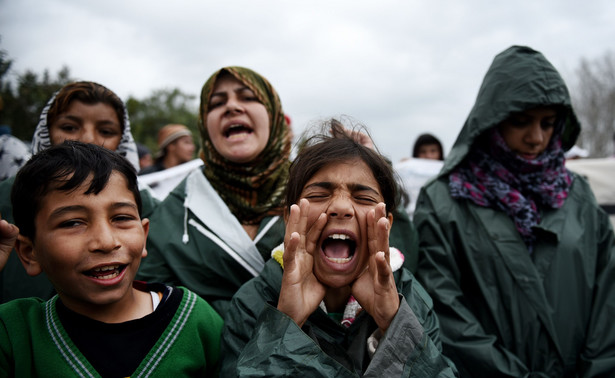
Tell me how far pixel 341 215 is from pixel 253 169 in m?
1.01

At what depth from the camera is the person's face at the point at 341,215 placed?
71.9 inches

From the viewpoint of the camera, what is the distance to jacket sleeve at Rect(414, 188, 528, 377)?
2.29 metres

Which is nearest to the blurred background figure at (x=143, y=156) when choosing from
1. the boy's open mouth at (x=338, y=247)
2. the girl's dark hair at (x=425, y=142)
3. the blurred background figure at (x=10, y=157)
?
the blurred background figure at (x=10, y=157)

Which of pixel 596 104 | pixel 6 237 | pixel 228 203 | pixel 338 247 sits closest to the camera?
pixel 6 237

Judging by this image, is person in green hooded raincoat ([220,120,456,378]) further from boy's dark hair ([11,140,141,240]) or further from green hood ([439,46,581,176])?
green hood ([439,46,581,176])

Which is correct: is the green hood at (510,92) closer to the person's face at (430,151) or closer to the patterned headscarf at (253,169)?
the patterned headscarf at (253,169)

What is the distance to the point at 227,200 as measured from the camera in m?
2.68

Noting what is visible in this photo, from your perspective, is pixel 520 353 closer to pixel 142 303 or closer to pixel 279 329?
pixel 279 329

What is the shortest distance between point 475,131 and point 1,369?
106 inches

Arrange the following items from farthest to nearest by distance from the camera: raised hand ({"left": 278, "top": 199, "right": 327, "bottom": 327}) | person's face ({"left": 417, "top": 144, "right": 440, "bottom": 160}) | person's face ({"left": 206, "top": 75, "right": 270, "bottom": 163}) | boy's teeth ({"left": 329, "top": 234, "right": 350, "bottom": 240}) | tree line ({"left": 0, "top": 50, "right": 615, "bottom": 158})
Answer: tree line ({"left": 0, "top": 50, "right": 615, "bottom": 158}), person's face ({"left": 417, "top": 144, "right": 440, "bottom": 160}), person's face ({"left": 206, "top": 75, "right": 270, "bottom": 163}), boy's teeth ({"left": 329, "top": 234, "right": 350, "bottom": 240}), raised hand ({"left": 278, "top": 199, "right": 327, "bottom": 327})

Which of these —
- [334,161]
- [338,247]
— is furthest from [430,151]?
[338,247]

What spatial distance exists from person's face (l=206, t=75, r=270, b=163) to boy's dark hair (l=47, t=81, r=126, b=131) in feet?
2.05

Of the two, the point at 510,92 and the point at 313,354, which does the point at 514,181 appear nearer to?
the point at 510,92

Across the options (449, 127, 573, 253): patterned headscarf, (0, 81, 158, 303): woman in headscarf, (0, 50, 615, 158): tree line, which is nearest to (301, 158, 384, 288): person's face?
(449, 127, 573, 253): patterned headscarf
